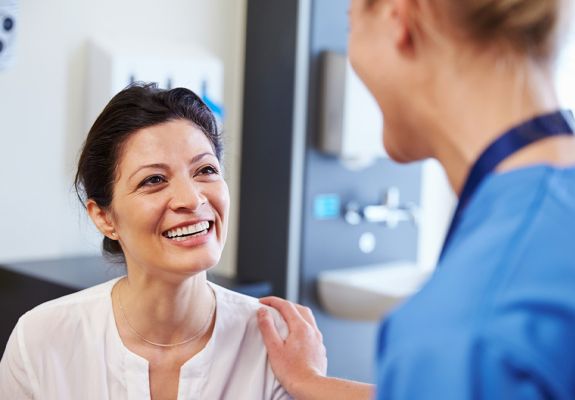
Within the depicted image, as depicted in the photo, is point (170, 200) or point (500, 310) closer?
point (500, 310)

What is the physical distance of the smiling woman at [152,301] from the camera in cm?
166

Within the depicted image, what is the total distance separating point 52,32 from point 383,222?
1.51 metres

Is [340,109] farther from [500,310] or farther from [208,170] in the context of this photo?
[500,310]

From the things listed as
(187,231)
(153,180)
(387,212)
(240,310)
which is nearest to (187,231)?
(187,231)

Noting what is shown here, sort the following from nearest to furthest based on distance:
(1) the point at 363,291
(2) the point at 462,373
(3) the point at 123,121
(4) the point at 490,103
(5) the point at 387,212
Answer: (2) the point at 462,373, (4) the point at 490,103, (3) the point at 123,121, (1) the point at 363,291, (5) the point at 387,212

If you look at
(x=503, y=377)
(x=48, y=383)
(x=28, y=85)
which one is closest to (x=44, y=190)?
(x=28, y=85)

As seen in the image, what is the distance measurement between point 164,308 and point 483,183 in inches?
41.3

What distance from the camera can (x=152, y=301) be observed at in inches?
68.0

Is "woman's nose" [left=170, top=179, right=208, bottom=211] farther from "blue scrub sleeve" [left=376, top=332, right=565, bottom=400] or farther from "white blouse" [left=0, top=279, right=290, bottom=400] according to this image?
"blue scrub sleeve" [left=376, top=332, right=565, bottom=400]

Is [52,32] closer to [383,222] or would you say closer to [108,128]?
[108,128]

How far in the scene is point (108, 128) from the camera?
1738 millimetres

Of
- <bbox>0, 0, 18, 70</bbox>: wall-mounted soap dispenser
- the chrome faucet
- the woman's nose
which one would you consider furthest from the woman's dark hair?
the chrome faucet

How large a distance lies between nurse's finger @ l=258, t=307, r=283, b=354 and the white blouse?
0.11 ft

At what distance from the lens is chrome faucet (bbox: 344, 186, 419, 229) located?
3.38m
